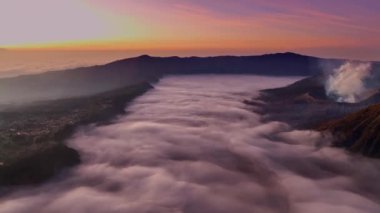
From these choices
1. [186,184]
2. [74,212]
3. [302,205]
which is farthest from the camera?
[186,184]

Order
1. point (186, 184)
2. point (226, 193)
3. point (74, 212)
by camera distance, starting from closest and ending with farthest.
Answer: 1. point (74, 212)
2. point (226, 193)
3. point (186, 184)

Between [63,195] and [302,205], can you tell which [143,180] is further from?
[302,205]

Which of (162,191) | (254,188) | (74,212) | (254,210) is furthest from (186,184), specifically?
(74,212)

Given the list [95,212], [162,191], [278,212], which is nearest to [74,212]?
[95,212]

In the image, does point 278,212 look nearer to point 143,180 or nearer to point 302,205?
point 302,205

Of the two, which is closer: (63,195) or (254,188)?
(63,195)

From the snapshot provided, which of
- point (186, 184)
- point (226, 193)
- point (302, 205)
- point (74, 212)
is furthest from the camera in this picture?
point (186, 184)

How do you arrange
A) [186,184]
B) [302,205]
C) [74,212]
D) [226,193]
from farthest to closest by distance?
1. [186,184]
2. [226,193]
3. [302,205]
4. [74,212]

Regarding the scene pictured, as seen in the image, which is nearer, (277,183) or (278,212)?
(278,212)
